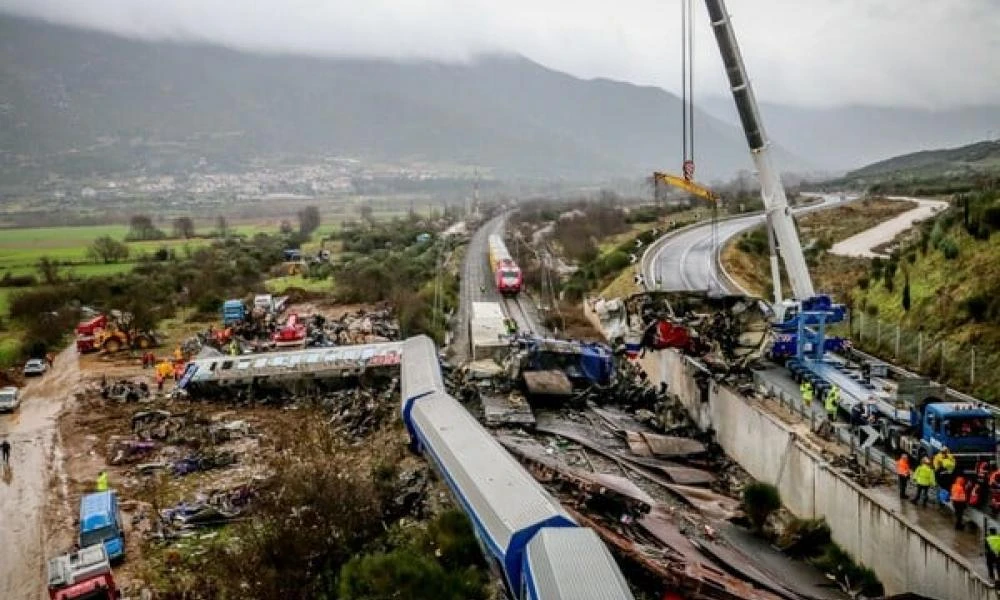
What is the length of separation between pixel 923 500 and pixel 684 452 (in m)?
11.0

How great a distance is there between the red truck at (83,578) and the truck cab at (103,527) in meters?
2.34

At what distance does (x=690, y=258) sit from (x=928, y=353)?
30.6 meters

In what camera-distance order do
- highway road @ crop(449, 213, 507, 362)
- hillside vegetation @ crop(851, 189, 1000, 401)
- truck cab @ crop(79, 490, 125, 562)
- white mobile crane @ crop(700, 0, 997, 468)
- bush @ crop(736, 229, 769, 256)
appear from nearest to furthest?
1. white mobile crane @ crop(700, 0, 997, 468)
2. truck cab @ crop(79, 490, 125, 562)
3. hillside vegetation @ crop(851, 189, 1000, 401)
4. highway road @ crop(449, 213, 507, 362)
5. bush @ crop(736, 229, 769, 256)

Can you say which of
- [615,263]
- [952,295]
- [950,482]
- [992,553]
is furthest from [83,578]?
[615,263]

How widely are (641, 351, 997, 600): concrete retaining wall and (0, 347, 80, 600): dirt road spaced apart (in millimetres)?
21814

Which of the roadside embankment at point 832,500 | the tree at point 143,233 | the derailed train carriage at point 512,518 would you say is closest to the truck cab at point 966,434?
the roadside embankment at point 832,500

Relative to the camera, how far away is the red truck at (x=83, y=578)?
818 inches

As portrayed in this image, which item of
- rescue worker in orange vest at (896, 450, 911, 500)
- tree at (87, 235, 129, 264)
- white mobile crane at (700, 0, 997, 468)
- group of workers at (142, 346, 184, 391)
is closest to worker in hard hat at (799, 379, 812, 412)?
white mobile crane at (700, 0, 997, 468)

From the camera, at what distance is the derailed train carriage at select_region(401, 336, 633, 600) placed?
14281 mm

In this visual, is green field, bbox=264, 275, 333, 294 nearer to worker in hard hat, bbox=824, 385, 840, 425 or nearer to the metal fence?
the metal fence

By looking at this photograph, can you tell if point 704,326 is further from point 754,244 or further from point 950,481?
point 754,244

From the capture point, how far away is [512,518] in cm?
1762

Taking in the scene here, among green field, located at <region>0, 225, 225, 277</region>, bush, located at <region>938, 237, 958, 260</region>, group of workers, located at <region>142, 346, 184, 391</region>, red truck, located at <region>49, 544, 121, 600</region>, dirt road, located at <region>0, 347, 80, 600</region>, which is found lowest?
dirt road, located at <region>0, 347, 80, 600</region>

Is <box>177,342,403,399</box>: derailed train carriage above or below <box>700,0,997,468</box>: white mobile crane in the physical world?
below
